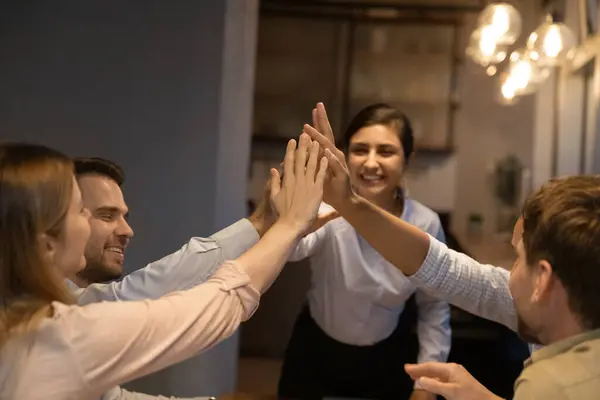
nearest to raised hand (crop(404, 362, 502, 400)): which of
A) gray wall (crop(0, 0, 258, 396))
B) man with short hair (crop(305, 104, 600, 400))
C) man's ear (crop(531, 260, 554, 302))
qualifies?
man with short hair (crop(305, 104, 600, 400))

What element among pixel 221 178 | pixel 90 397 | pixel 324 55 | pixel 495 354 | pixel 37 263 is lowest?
pixel 495 354

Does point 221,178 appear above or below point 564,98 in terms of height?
below

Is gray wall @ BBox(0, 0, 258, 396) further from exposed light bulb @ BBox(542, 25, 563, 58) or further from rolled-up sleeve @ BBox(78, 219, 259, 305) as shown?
exposed light bulb @ BBox(542, 25, 563, 58)

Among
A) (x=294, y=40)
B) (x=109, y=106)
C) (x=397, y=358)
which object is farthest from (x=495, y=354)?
(x=294, y=40)

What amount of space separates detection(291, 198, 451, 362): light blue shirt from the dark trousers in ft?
0.10

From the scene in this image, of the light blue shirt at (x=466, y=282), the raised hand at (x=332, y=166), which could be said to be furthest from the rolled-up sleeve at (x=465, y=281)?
the raised hand at (x=332, y=166)

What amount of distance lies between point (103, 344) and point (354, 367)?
928 mm

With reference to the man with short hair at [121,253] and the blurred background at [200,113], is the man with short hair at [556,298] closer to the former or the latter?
the man with short hair at [121,253]

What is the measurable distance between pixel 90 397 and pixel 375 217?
0.59 meters

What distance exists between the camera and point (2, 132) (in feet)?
5.49

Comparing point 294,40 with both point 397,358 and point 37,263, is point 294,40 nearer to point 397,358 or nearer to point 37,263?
point 397,358

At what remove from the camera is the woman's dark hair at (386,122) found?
4.87 feet

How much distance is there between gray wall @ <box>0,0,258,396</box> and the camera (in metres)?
1.67

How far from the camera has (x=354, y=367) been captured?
1555 millimetres
